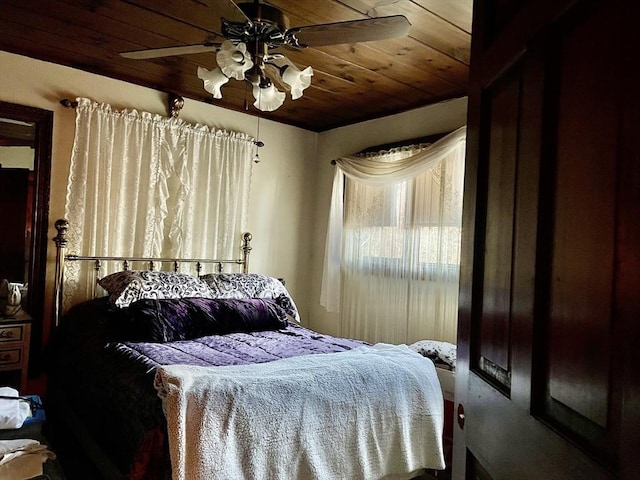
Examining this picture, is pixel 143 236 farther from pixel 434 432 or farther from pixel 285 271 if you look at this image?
pixel 434 432

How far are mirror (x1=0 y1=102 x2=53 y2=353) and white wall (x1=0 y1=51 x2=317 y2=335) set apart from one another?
0.05m

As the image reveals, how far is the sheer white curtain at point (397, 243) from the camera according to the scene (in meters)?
3.24

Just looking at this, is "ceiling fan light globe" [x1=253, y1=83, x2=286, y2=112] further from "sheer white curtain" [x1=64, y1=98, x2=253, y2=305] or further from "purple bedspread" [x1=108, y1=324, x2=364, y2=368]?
"sheer white curtain" [x1=64, y1=98, x2=253, y2=305]

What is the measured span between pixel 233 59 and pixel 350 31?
473 mm

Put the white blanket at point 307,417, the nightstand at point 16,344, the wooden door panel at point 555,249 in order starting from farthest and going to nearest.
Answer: the nightstand at point 16,344
the white blanket at point 307,417
the wooden door panel at point 555,249

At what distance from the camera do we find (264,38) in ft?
6.42

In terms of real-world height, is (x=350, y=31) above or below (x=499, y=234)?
above

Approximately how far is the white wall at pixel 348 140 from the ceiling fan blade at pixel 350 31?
1.64m

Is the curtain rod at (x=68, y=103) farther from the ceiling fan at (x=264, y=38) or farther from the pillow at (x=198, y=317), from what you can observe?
the pillow at (x=198, y=317)

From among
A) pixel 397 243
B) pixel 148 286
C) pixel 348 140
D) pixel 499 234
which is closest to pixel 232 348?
pixel 148 286

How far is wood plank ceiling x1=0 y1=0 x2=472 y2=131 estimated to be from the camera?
227 cm

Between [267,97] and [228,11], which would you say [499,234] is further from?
[267,97]

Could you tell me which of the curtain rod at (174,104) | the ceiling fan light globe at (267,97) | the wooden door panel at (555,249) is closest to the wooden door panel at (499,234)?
the wooden door panel at (555,249)

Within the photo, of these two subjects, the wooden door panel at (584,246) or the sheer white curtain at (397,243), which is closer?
the wooden door panel at (584,246)
